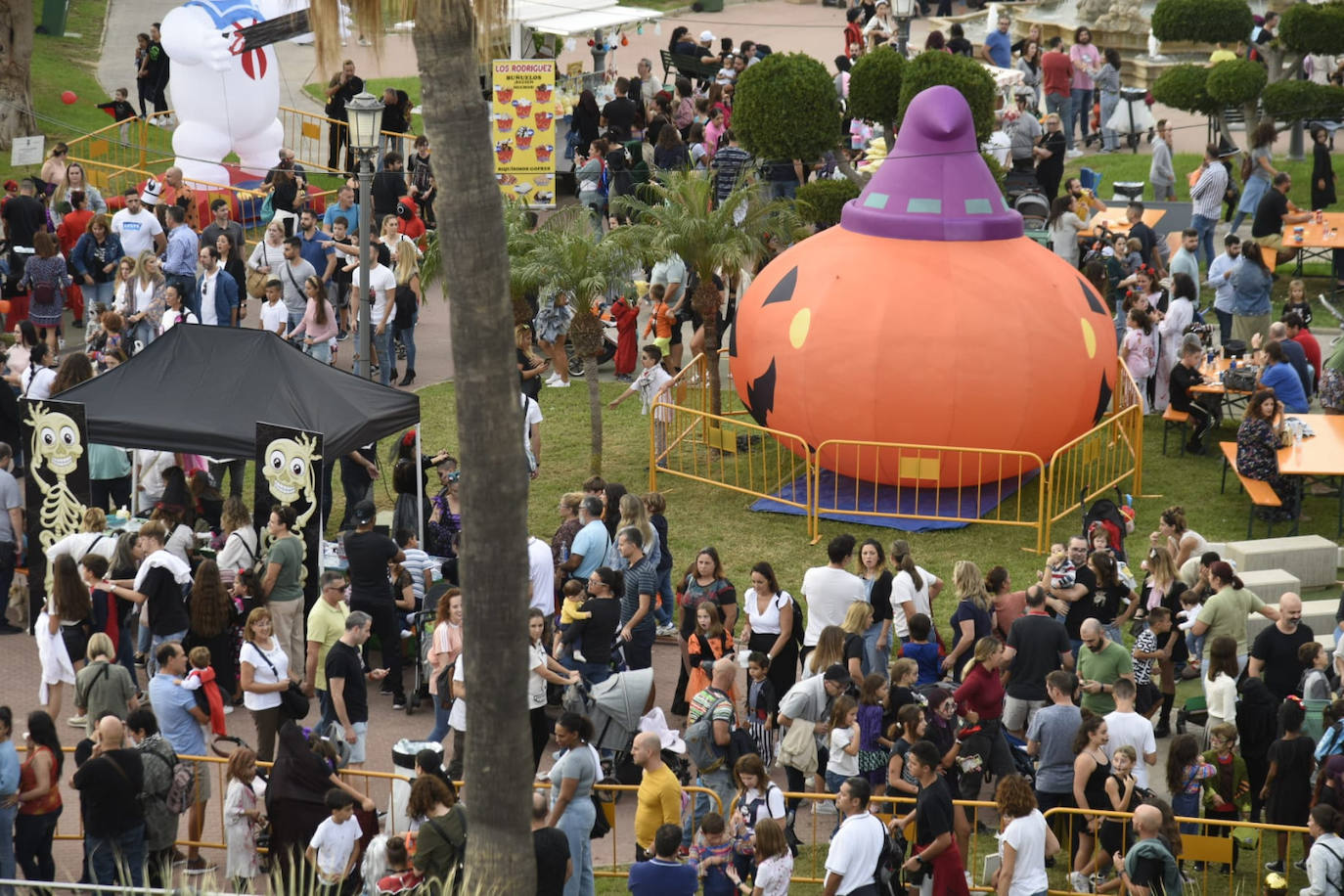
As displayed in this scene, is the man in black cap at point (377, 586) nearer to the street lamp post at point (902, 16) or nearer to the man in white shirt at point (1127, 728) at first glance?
the man in white shirt at point (1127, 728)

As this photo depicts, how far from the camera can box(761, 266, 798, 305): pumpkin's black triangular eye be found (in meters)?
17.1

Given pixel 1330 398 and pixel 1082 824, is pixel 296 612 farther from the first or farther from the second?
pixel 1330 398

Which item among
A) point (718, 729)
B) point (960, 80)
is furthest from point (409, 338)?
point (718, 729)

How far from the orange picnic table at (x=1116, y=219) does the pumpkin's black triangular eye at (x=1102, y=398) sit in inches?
219

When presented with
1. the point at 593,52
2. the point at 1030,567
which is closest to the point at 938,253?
the point at 1030,567

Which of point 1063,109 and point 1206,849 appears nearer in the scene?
point 1206,849

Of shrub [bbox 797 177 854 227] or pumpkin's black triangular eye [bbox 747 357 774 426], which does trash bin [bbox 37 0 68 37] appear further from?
pumpkin's black triangular eye [bbox 747 357 774 426]

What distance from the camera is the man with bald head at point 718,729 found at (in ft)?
36.0

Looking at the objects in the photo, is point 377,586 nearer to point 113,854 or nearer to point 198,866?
point 198,866

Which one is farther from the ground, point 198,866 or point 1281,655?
point 1281,655

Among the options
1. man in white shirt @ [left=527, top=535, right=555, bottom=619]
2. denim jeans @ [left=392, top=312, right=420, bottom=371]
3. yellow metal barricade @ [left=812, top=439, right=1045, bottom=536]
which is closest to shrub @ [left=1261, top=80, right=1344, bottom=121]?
yellow metal barricade @ [left=812, top=439, right=1045, bottom=536]

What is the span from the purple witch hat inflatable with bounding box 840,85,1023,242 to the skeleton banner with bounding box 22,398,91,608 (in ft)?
24.1

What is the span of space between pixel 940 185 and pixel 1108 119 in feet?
49.5

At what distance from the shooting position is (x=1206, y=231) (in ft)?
77.8
